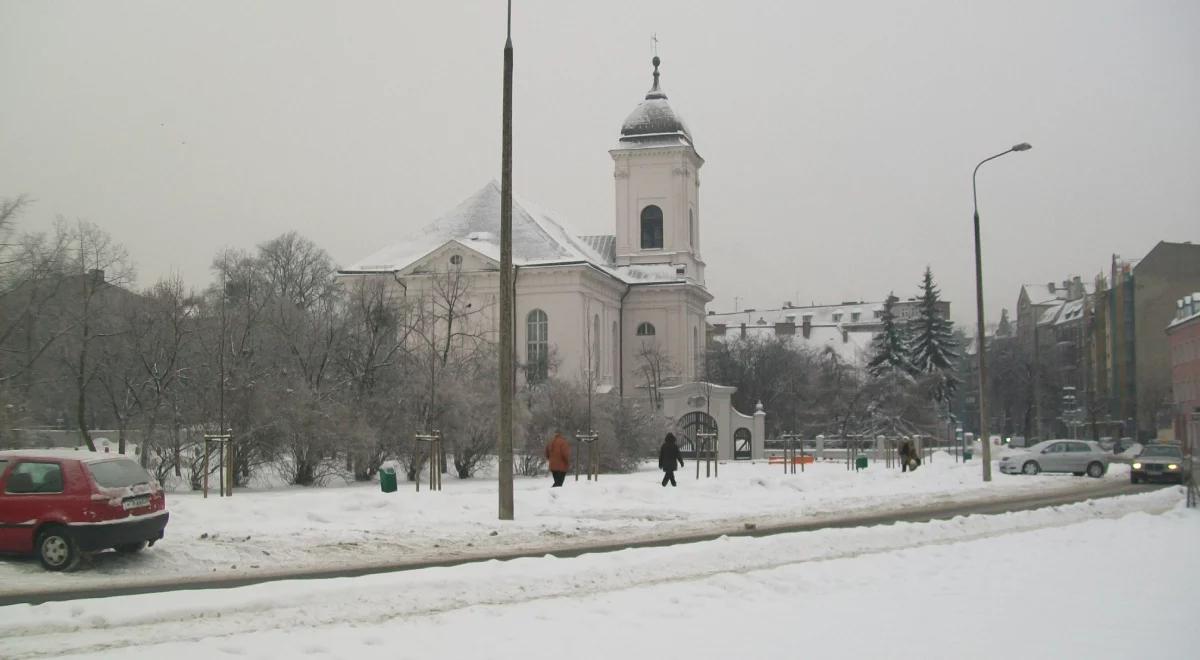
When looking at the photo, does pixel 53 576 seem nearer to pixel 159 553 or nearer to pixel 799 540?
pixel 159 553

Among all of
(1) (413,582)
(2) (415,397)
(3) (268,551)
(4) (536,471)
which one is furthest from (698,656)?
(4) (536,471)

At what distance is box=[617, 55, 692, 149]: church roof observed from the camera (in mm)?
70562

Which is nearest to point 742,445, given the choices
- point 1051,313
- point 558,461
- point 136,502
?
point 558,461

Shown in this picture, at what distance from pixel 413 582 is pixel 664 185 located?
59.2m

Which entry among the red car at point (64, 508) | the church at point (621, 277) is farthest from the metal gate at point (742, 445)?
the red car at point (64, 508)

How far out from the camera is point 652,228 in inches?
2795

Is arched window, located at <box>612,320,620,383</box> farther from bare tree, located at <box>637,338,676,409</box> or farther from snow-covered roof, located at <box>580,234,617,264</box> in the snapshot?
snow-covered roof, located at <box>580,234,617,264</box>

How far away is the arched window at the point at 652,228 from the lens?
70.8 meters

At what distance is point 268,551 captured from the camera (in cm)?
1658

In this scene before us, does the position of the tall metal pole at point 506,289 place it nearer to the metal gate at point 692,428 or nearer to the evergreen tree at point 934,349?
the metal gate at point 692,428

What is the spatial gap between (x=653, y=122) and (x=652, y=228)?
6.48 m

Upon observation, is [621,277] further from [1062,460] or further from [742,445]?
[1062,460]

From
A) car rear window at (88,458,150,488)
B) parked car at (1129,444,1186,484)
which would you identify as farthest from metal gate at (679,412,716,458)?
car rear window at (88,458,150,488)

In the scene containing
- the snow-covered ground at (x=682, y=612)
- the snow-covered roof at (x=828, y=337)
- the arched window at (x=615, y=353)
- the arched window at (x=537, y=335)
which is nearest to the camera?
the snow-covered ground at (x=682, y=612)
